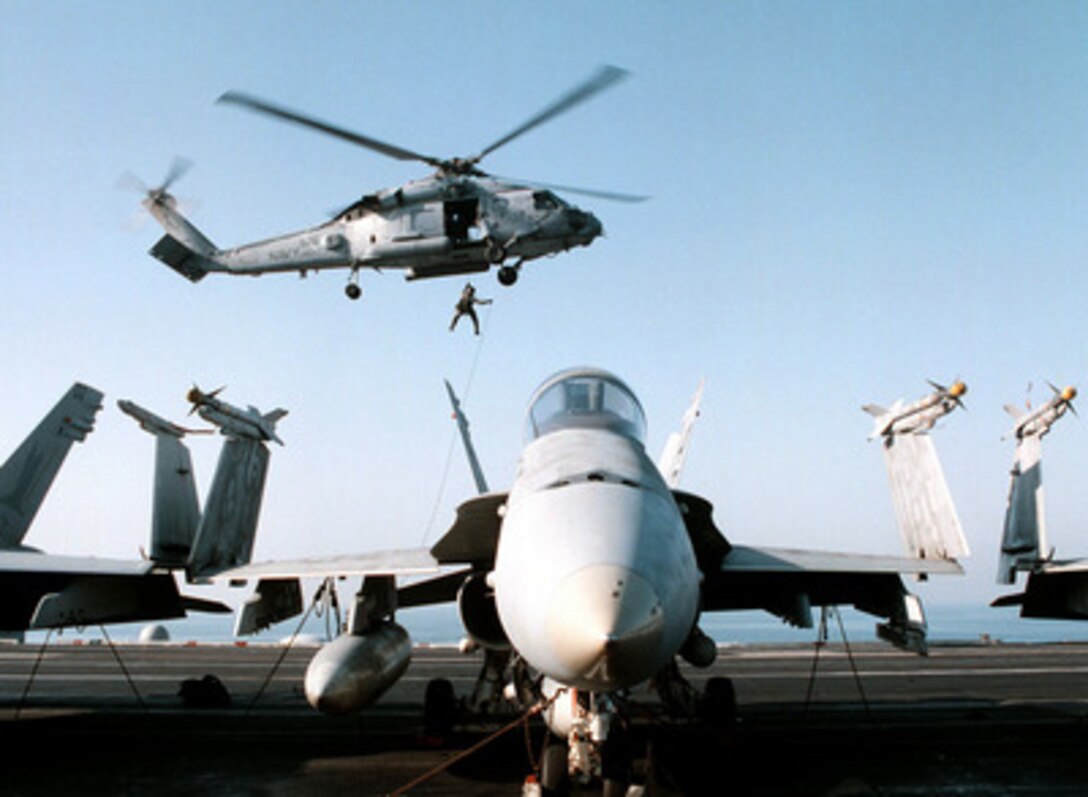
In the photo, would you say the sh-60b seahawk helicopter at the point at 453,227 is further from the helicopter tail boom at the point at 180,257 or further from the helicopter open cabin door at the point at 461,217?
the helicopter tail boom at the point at 180,257

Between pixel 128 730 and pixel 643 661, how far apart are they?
33.0 ft

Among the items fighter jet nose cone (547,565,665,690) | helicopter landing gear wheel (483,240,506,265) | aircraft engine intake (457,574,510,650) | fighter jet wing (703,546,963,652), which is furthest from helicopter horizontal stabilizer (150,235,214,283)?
fighter jet nose cone (547,565,665,690)

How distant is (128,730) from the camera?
11.5 metres

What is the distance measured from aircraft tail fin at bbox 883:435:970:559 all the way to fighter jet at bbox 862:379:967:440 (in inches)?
5.9

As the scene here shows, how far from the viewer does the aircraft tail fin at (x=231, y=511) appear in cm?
1220

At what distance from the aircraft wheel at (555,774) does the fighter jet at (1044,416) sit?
1148cm

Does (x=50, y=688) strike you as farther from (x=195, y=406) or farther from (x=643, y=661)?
(x=643, y=661)

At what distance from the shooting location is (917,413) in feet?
39.1

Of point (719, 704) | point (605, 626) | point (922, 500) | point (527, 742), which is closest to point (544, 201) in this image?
point (922, 500)

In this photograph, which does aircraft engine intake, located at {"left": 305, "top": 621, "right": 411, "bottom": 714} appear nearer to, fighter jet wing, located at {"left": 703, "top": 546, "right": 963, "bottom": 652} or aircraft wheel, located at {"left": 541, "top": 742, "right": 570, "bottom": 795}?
aircraft wheel, located at {"left": 541, "top": 742, "right": 570, "bottom": 795}

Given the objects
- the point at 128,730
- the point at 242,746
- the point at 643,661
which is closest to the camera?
the point at 643,661

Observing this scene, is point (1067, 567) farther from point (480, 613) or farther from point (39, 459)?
point (39, 459)

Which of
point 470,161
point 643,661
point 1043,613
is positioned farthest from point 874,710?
point 470,161

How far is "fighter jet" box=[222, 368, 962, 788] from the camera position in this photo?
451 centimetres
